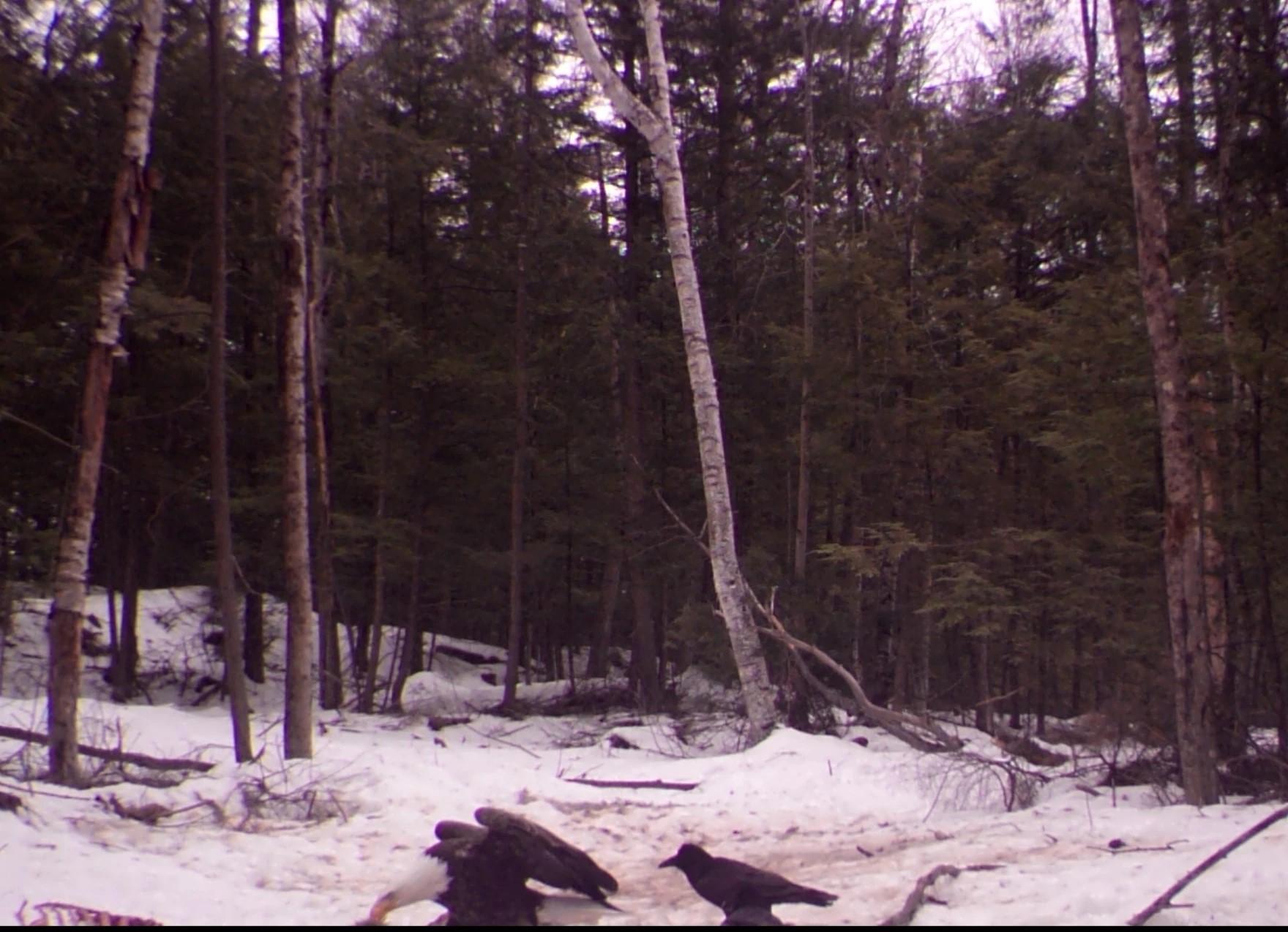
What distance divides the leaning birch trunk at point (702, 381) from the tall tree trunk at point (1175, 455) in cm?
506

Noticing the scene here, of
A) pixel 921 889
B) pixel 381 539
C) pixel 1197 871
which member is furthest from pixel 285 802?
pixel 381 539

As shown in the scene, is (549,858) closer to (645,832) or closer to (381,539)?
(645,832)

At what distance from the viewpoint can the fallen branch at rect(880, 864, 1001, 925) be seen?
5508 millimetres

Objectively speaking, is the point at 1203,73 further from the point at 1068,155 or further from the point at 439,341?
the point at 439,341

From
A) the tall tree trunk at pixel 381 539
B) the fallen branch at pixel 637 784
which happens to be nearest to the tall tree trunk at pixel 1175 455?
the fallen branch at pixel 637 784

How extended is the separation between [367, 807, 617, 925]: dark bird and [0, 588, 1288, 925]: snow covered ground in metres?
0.15

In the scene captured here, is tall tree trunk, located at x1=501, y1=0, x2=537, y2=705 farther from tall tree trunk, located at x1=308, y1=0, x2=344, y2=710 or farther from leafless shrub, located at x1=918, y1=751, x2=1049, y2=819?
leafless shrub, located at x1=918, y1=751, x2=1049, y2=819

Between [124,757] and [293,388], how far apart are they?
3.83 meters

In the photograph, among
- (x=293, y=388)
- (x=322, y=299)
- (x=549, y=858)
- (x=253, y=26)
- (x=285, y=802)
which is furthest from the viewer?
(x=322, y=299)

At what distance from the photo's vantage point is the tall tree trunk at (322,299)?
1464 centimetres

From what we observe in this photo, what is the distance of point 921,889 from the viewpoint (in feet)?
19.1

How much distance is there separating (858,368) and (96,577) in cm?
1861

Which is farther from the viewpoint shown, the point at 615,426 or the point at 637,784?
the point at 615,426

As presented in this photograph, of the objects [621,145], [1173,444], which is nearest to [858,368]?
[621,145]
